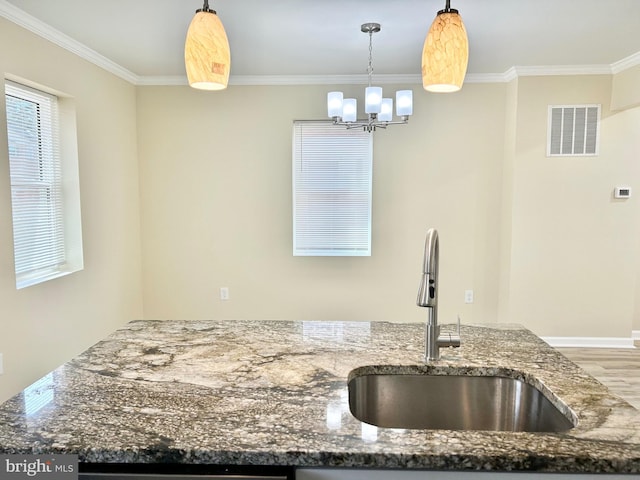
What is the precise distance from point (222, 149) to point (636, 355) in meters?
4.28

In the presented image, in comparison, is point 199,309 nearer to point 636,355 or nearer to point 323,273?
point 323,273

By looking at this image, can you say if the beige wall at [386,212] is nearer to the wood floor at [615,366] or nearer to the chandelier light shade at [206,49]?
the wood floor at [615,366]

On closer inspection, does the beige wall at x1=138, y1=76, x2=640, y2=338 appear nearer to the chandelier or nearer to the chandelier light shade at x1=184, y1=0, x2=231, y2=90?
the chandelier

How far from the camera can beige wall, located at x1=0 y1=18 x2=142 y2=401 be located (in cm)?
280

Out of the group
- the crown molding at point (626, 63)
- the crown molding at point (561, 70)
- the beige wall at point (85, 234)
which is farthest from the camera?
the crown molding at point (561, 70)

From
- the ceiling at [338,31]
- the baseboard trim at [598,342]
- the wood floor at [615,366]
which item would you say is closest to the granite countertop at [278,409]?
the ceiling at [338,31]

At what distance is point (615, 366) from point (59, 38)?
502 cm

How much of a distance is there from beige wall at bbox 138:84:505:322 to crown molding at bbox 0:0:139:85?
0.46 metres

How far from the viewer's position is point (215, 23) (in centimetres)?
144

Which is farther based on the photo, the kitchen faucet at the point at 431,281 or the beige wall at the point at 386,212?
the beige wall at the point at 386,212

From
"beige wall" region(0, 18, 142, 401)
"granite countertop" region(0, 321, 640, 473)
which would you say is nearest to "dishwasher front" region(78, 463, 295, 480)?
"granite countertop" region(0, 321, 640, 473)

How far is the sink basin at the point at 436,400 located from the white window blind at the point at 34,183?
258cm

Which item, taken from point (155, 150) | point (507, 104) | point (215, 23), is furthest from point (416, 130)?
point (215, 23)

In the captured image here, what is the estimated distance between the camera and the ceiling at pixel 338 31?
8.80 feet
